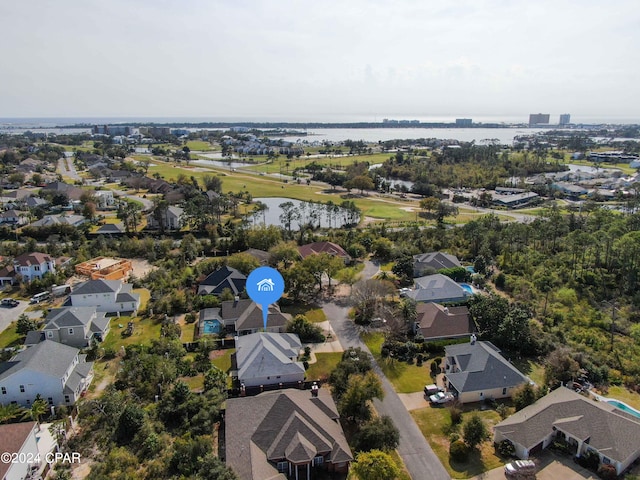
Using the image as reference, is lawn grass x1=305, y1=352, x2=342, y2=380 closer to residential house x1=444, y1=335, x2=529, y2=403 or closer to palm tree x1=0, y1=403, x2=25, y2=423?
residential house x1=444, y1=335, x2=529, y2=403

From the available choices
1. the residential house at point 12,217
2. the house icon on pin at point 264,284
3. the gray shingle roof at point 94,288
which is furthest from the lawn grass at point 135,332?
the residential house at point 12,217

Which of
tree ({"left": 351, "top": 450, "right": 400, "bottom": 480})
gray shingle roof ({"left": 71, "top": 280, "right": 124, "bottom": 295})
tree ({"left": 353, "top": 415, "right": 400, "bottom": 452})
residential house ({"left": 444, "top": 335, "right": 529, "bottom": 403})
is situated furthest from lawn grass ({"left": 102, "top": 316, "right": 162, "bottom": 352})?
residential house ({"left": 444, "top": 335, "right": 529, "bottom": 403})

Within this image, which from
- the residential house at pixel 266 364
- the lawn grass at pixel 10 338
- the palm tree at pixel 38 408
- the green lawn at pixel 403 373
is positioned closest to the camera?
the palm tree at pixel 38 408

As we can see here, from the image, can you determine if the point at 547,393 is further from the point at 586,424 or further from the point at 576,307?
the point at 576,307

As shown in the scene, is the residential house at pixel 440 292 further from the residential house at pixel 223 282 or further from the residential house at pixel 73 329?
the residential house at pixel 73 329

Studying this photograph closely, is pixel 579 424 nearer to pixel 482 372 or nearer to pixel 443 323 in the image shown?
pixel 482 372

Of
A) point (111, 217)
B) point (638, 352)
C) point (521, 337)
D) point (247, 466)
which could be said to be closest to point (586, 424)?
point (521, 337)
